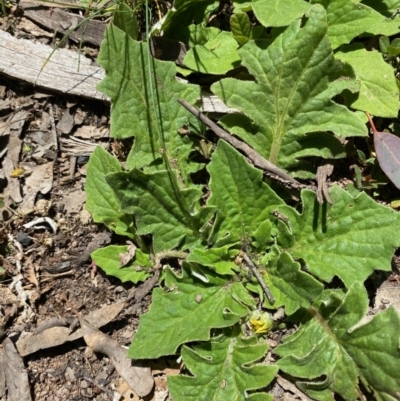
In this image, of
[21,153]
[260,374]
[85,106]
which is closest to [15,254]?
[21,153]

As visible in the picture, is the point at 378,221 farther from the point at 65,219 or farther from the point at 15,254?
the point at 15,254

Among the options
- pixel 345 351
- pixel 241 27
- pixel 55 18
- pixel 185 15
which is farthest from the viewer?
pixel 55 18

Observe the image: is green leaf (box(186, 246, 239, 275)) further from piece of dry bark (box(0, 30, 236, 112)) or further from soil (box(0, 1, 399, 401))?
piece of dry bark (box(0, 30, 236, 112))

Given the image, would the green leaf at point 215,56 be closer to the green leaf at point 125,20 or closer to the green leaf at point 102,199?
the green leaf at point 125,20

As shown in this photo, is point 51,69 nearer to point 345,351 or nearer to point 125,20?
point 125,20

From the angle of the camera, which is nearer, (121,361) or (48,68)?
(121,361)

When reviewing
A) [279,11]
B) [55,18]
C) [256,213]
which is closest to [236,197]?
[256,213]

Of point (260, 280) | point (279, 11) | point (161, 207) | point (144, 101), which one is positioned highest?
point (279, 11)
